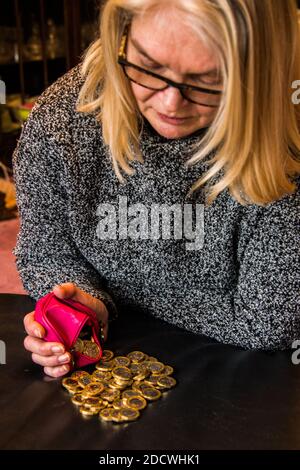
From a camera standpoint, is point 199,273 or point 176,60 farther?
point 199,273

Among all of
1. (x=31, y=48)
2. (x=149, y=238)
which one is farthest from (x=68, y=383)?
(x=31, y=48)

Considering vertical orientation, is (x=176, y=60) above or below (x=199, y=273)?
above

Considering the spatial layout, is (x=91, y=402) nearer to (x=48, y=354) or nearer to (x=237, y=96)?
(x=48, y=354)

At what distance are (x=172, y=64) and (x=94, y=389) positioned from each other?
53 centimetres

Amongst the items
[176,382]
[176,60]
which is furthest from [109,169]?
[176,382]

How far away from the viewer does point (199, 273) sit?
1224mm

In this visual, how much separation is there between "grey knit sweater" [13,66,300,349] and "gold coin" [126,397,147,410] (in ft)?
0.83

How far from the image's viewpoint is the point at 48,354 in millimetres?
1029

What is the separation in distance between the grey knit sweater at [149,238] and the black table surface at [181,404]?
83mm

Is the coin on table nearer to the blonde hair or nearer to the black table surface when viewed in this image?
the black table surface
